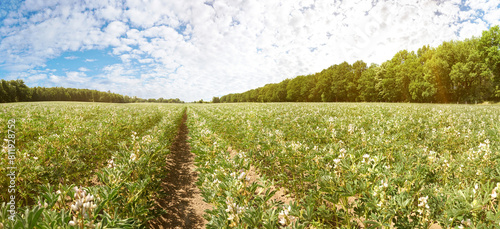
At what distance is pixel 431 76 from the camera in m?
39.4

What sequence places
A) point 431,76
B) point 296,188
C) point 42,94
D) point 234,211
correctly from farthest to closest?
point 42,94 < point 431,76 < point 296,188 < point 234,211

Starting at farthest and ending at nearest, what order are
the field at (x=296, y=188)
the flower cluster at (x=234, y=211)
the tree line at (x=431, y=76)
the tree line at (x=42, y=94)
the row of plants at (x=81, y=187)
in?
the tree line at (x=42, y=94) → the tree line at (x=431, y=76) → the flower cluster at (x=234, y=211) → the field at (x=296, y=188) → the row of plants at (x=81, y=187)

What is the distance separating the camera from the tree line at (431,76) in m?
36.1

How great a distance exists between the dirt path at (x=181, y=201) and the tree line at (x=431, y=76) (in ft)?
168

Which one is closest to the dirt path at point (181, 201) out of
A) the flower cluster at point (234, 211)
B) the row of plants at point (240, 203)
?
the row of plants at point (240, 203)

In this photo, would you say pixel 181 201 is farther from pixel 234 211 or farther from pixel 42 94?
pixel 42 94

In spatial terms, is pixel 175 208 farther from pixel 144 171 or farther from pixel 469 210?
pixel 469 210

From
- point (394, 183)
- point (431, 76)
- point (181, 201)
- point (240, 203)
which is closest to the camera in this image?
point (240, 203)

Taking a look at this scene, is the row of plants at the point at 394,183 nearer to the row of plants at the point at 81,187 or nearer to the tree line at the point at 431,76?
the row of plants at the point at 81,187

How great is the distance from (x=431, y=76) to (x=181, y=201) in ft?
178

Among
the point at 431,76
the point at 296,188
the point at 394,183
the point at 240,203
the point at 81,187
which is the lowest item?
the point at 296,188

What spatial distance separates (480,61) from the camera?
36562mm

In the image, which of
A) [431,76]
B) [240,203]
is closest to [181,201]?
[240,203]

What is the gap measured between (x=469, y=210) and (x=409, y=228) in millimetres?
666
